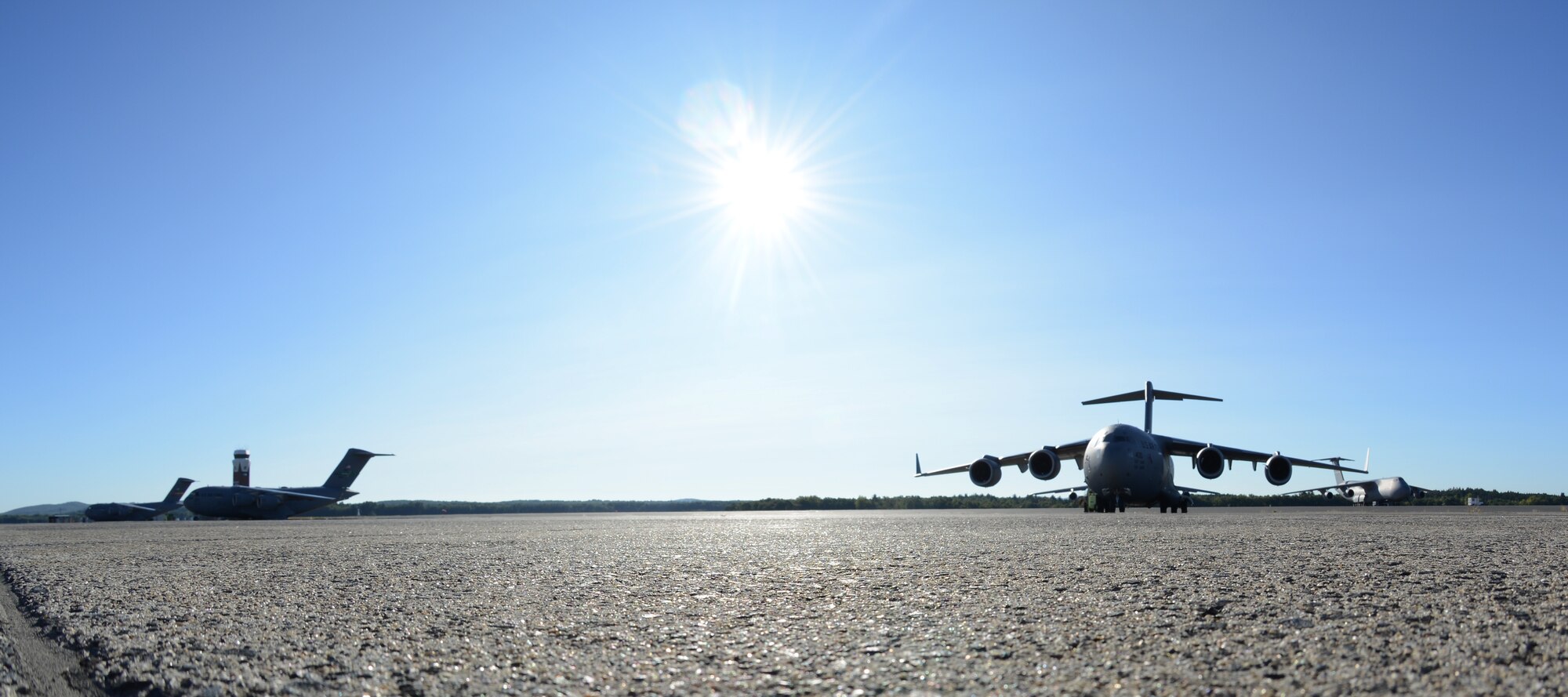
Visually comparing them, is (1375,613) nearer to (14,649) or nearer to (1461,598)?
(1461,598)

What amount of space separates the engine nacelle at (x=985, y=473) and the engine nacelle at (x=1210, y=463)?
5623 millimetres

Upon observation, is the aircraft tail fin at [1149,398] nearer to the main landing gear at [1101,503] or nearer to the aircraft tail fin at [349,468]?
the main landing gear at [1101,503]

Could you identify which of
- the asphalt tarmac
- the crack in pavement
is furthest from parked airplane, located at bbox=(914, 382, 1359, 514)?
the crack in pavement

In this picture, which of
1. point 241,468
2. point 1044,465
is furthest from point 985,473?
point 241,468

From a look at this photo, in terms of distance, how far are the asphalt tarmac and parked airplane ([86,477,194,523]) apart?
46.9m

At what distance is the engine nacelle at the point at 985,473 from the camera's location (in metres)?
28.2

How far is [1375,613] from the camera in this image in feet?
9.79

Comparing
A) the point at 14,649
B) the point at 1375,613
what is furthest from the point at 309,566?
the point at 1375,613

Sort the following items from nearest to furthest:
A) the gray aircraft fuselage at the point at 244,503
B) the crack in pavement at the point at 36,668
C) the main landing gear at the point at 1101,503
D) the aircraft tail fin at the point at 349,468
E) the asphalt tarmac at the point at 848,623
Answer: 1. the asphalt tarmac at the point at 848,623
2. the crack in pavement at the point at 36,668
3. the main landing gear at the point at 1101,503
4. the gray aircraft fuselage at the point at 244,503
5. the aircraft tail fin at the point at 349,468

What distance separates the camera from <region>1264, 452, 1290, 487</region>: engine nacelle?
85.2 feet

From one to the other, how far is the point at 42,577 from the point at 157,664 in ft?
14.9

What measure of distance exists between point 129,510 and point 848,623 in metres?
52.9

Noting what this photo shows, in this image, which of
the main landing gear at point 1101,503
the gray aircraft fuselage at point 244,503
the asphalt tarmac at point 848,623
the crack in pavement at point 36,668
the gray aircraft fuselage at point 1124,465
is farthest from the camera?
the gray aircraft fuselage at point 244,503

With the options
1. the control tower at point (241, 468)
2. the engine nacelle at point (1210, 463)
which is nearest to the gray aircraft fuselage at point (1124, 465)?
the engine nacelle at point (1210, 463)
